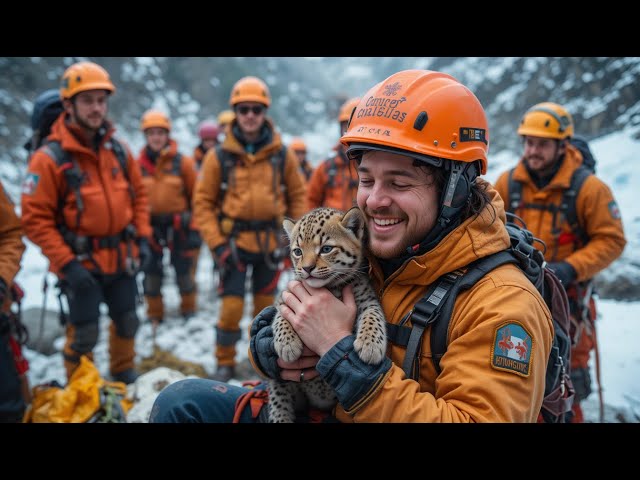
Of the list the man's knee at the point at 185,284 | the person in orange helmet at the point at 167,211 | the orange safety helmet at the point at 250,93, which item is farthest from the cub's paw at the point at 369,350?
the man's knee at the point at 185,284

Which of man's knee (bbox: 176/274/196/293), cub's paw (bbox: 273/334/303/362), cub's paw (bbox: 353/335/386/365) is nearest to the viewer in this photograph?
cub's paw (bbox: 353/335/386/365)

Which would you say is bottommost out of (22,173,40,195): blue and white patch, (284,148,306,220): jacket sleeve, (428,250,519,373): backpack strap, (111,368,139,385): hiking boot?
(111,368,139,385): hiking boot

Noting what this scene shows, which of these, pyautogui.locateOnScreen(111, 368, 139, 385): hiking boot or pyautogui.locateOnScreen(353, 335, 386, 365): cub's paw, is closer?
pyautogui.locateOnScreen(353, 335, 386, 365): cub's paw

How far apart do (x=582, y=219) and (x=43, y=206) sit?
692cm

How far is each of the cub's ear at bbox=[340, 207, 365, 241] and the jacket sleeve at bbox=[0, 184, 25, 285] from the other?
416 cm

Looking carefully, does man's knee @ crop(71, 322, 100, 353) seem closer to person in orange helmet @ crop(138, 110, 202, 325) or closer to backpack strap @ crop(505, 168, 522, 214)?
person in orange helmet @ crop(138, 110, 202, 325)

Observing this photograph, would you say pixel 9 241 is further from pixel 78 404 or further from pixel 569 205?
pixel 569 205

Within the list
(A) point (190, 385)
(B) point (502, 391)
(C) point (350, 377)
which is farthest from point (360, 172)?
(A) point (190, 385)

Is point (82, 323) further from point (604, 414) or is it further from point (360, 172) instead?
point (604, 414)

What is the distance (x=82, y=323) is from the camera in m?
5.58

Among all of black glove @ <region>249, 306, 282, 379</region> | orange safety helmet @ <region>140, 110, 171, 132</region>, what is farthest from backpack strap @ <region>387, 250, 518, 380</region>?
orange safety helmet @ <region>140, 110, 171, 132</region>

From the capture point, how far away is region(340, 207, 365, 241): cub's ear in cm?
270

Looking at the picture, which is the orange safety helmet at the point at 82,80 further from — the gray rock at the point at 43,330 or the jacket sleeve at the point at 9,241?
the gray rock at the point at 43,330
